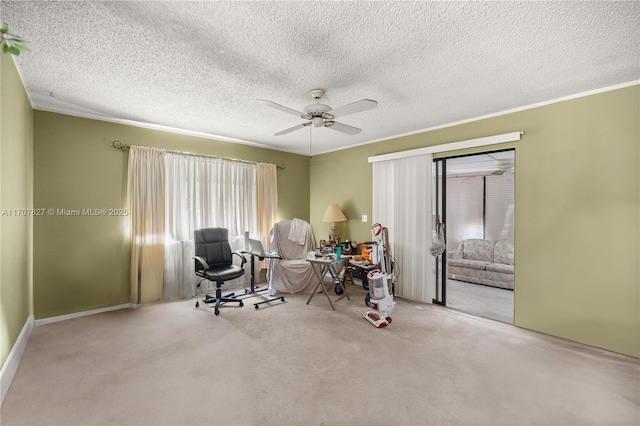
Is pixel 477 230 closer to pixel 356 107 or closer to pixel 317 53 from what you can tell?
pixel 356 107

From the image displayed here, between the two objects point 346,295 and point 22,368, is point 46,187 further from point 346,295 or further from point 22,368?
point 346,295

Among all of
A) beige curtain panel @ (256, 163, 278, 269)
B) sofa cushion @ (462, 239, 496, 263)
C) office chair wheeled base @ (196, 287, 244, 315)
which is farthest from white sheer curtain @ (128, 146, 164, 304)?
sofa cushion @ (462, 239, 496, 263)

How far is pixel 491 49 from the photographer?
2.11m

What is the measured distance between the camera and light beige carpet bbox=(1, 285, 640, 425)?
1.88 meters

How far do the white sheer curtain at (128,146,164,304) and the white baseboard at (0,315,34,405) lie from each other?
3.69 ft

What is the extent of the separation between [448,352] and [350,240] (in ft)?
9.28

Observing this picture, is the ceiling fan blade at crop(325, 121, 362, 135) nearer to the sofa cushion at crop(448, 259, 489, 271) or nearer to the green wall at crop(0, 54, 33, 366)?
the green wall at crop(0, 54, 33, 366)

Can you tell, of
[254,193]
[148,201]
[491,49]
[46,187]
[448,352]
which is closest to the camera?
[491,49]

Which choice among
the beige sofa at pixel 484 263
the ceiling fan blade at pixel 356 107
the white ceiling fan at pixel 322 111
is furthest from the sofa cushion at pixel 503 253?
the ceiling fan blade at pixel 356 107

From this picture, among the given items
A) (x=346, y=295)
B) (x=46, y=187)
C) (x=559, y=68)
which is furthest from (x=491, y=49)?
(x=46, y=187)

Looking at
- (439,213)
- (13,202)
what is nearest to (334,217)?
(439,213)

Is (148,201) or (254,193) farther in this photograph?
(254,193)

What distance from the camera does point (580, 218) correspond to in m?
2.90

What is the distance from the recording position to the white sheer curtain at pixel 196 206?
423 cm
